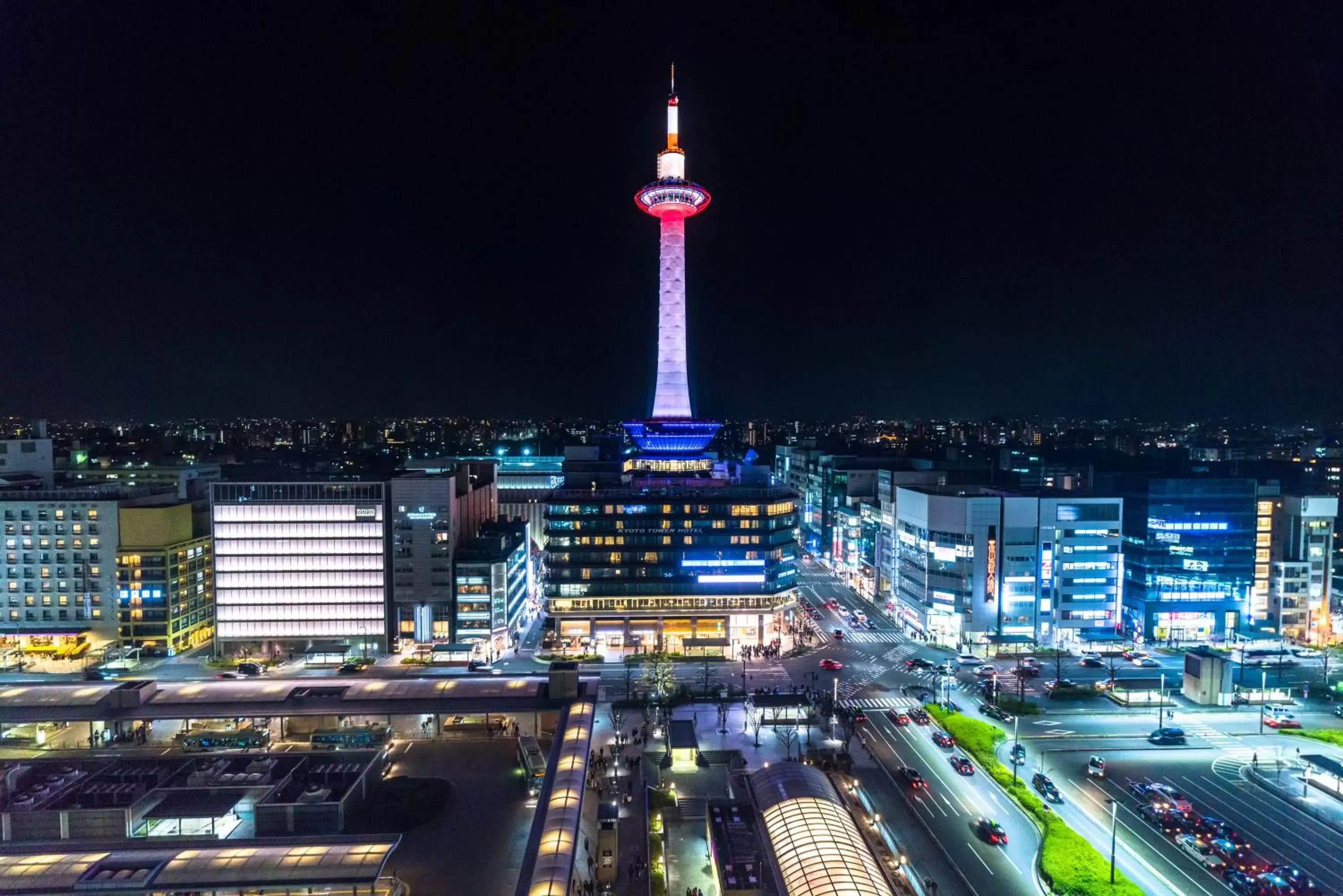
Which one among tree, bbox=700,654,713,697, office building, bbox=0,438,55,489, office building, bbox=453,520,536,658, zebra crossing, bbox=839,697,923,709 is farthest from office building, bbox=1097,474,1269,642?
office building, bbox=0,438,55,489

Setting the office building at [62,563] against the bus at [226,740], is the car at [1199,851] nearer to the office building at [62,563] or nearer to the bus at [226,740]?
the bus at [226,740]

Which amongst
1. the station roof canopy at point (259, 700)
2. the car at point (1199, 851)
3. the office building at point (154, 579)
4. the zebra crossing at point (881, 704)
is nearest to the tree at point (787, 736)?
the zebra crossing at point (881, 704)

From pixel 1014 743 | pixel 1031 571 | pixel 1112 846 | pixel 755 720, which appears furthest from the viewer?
pixel 1031 571

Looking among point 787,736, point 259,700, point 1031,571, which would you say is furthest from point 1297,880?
point 259,700

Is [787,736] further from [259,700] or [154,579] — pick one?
[154,579]

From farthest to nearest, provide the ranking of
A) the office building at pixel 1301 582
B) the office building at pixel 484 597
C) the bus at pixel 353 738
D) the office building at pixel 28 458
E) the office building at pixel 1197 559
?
the office building at pixel 28 458 → the office building at pixel 1301 582 → the office building at pixel 1197 559 → the office building at pixel 484 597 → the bus at pixel 353 738

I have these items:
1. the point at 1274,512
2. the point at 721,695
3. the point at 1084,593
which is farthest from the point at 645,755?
the point at 1274,512
